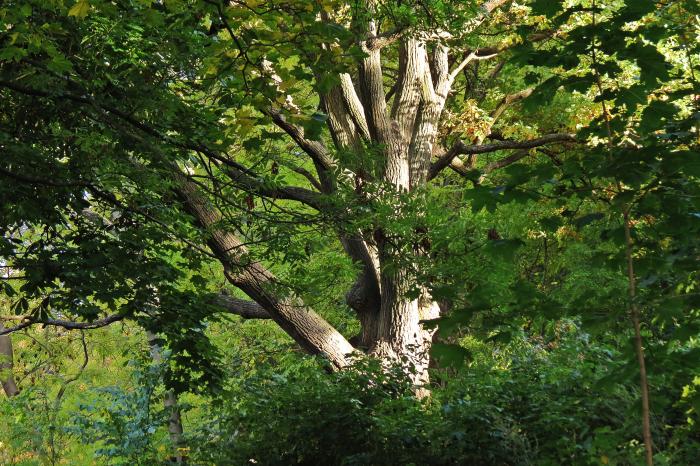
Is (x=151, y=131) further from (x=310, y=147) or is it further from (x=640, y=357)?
(x=310, y=147)

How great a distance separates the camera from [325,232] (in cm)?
637

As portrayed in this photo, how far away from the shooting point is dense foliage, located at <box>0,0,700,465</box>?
2.47 m

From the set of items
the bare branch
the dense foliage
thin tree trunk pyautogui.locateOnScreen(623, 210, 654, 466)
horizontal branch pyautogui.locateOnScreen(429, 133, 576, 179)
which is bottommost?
thin tree trunk pyautogui.locateOnScreen(623, 210, 654, 466)

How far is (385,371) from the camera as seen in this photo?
8.05m

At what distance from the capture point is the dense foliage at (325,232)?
8.09 ft

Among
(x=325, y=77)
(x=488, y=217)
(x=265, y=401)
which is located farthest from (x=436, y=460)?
(x=488, y=217)

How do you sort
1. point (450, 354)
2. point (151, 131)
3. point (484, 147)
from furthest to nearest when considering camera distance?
point (484, 147)
point (151, 131)
point (450, 354)

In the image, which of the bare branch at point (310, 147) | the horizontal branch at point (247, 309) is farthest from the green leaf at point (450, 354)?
the horizontal branch at point (247, 309)

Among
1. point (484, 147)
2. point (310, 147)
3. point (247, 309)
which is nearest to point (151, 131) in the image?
point (310, 147)

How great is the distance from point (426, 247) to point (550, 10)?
6666 millimetres

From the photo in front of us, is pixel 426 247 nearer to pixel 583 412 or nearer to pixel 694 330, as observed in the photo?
pixel 583 412

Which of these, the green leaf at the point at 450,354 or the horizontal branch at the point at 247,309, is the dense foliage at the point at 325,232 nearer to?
the green leaf at the point at 450,354

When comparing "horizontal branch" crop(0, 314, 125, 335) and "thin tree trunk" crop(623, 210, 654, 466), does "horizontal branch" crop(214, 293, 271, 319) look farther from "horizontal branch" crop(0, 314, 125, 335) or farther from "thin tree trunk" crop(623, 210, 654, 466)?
"thin tree trunk" crop(623, 210, 654, 466)

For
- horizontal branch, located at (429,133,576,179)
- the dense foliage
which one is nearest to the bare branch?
the dense foliage
